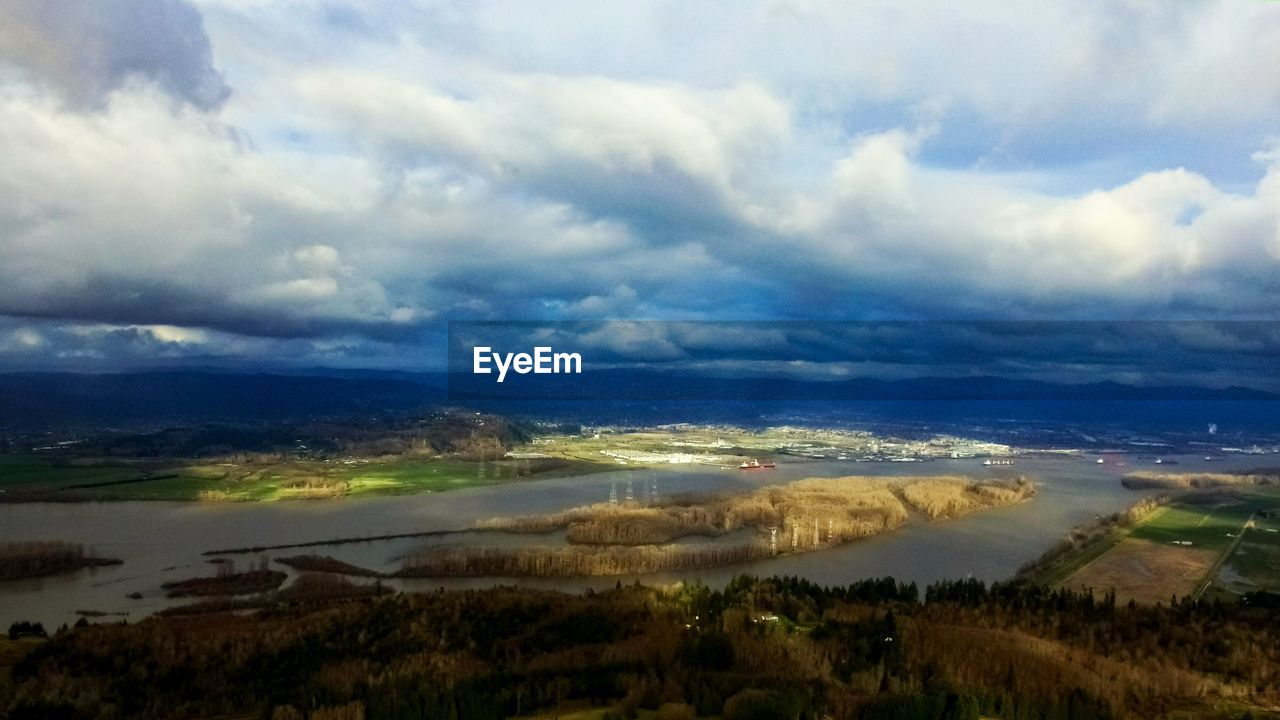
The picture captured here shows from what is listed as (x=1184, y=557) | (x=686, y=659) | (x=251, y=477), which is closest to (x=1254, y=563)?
(x=1184, y=557)

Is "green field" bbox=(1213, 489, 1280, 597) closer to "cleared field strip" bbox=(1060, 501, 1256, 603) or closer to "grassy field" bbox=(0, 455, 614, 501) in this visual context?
"cleared field strip" bbox=(1060, 501, 1256, 603)

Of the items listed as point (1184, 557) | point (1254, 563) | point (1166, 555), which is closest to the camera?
point (1254, 563)

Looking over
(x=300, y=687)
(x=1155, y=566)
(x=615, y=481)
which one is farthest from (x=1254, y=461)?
(x=300, y=687)

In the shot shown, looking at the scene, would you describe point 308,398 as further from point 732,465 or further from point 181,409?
point 732,465

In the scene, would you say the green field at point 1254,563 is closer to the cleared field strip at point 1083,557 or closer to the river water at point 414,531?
the cleared field strip at point 1083,557

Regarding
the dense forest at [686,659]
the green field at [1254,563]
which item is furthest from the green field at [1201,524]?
the dense forest at [686,659]

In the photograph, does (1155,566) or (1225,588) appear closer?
(1225,588)

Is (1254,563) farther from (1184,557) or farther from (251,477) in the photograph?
(251,477)
